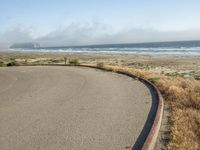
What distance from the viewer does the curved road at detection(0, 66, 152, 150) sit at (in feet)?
26.0

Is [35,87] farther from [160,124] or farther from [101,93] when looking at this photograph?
[160,124]

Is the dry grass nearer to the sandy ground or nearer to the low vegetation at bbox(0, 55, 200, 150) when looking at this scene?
the low vegetation at bbox(0, 55, 200, 150)

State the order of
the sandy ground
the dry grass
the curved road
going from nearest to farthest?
the dry grass → the curved road → the sandy ground

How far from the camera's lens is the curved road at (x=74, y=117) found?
794 cm

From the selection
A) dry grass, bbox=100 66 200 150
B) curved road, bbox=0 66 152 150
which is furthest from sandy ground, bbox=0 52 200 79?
curved road, bbox=0 66 152 150

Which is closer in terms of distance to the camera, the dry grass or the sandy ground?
the dry grass

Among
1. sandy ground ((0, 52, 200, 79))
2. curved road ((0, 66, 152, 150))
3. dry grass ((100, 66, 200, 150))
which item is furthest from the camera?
sandy ground ((0, 52, 200, 79))

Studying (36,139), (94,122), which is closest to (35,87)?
(94,122)

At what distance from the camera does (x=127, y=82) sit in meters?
18.7

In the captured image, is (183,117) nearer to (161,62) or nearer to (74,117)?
(74,117)

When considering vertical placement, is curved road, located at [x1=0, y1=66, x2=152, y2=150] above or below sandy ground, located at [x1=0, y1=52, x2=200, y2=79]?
above

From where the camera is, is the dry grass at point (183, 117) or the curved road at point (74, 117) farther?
the curved road at point (74, 117)

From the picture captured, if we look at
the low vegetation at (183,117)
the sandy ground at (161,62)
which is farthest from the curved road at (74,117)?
the sandy ground at (161,62)

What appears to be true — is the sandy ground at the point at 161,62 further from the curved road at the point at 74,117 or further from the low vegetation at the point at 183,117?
the curved road at the point at 74,117
